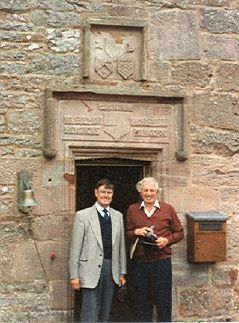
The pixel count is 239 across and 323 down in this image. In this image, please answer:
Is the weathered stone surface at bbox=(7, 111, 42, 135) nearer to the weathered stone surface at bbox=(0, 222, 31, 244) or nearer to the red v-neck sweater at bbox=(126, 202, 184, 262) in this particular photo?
the weathered stone surface at bbox=(0, 222, 31, 244)

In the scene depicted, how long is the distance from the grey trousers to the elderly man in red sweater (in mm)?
285

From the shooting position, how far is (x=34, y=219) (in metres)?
6.59

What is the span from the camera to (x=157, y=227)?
20.5ft

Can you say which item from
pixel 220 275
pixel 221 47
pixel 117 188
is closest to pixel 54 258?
pixel 117 188

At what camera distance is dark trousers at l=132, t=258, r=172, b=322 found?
623 cm

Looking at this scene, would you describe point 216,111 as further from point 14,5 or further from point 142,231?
point 14,5

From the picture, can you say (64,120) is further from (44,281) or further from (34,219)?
(44,281)

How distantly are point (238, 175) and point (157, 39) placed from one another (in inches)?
61.9

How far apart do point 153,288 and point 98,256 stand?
1.97ft

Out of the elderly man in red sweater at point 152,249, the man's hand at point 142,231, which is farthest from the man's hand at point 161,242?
the man's hand at point 142,231

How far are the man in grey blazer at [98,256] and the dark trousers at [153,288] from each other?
0.56ft

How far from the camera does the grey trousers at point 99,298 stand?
6.09m

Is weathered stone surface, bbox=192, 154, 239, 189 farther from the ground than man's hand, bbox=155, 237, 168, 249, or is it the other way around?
weathered stone surface, bbox=192, 154, 239, 189

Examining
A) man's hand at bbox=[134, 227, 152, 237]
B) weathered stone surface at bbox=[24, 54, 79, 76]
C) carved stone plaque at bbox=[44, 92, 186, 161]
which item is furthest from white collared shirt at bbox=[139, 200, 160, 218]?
weathered stone surface at bbox=[24, 54, 79, 76]
